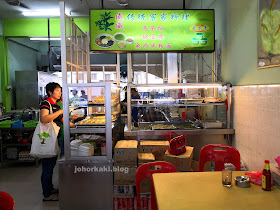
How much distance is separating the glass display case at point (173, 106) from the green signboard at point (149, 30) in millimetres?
697

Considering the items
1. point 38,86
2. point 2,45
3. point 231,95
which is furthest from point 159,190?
point 2,45

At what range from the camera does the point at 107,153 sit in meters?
3.48

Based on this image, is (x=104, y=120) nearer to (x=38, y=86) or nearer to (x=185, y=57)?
(x=185, y=57)

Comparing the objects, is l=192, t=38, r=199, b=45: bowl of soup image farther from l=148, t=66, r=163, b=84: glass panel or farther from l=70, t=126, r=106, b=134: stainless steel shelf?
l=148, t=66, r=163, b=84: glass panel

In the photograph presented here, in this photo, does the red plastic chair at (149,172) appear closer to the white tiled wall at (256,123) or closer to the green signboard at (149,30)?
the white tiled wall at (256,123)

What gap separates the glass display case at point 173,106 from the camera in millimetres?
4004

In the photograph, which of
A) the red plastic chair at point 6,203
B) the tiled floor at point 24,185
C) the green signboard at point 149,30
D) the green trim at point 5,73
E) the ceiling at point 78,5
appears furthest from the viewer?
the green trim at point 5,73

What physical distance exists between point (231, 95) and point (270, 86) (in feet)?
3.87

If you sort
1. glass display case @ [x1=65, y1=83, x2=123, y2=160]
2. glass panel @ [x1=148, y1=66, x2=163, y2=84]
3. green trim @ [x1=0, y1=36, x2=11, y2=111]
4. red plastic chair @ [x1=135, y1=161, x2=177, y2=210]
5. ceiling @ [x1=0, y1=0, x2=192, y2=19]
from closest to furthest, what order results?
red plastic chair @ [x1=135, y1=161, x2=177, y2=210]
glass display case @ [x1=65, y1=83, x2=123, y2=160]
ceiling @ [x1=0, y1=0, x2=192, y2=19]
green trim @ [x1=0, y1=36, x2=11, y2=111]
glass panel @ [x1=148, y1=66, x2=163, y2=84]

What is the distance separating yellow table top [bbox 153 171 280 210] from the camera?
1713 millimetres

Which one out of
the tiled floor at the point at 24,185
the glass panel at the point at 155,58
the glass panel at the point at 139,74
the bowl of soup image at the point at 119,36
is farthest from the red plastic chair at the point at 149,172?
the glass panel at the point at 155,58

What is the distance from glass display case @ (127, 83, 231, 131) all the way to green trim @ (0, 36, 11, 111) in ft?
18.7

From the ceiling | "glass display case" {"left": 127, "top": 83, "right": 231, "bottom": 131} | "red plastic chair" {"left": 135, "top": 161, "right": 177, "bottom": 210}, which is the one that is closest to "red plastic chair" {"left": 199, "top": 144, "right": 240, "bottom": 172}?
"red plastic chair" {"left": 135, "top": 161, "right": 177, "bottom": 210}

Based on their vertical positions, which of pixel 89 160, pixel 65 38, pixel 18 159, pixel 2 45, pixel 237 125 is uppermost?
pixel 2 45
